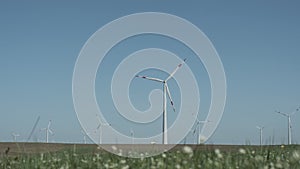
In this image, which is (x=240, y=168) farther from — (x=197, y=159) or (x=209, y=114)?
(x=209, y=114)

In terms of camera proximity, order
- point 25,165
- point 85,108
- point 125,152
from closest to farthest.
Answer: point 25,165 → point 85,108 → point 125,152

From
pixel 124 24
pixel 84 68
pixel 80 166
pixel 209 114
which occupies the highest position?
pixel 124 24

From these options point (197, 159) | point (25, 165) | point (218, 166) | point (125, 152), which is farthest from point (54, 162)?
point (218, 166)

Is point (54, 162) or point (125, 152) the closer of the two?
point (54, 162)

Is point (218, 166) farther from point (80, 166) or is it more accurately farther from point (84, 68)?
point (84, 68)

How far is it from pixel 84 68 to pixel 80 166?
3516mm

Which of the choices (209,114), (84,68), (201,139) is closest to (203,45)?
(209,114)

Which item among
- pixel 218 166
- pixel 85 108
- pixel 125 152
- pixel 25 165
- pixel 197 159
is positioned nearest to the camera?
pixel 218 166

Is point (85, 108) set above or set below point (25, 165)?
above

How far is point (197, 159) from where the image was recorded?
41.0 ft

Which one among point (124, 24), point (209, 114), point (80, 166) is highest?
point (124, 24)

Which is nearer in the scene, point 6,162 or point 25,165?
point 25,165

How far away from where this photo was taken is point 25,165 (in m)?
13.8

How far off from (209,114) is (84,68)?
159 inches
